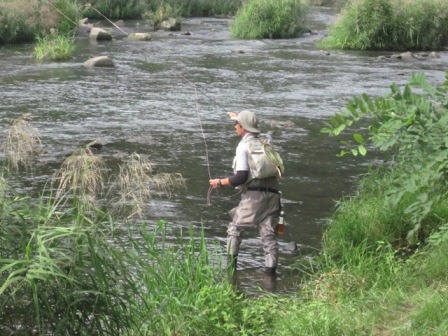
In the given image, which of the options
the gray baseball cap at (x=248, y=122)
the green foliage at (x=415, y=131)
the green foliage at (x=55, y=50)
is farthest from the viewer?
the green foliage at (x=55, y=50)

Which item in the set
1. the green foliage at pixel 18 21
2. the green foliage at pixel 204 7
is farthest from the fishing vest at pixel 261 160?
the green foliage at pixel 204 7

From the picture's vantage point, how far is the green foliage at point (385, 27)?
2492 centimetres

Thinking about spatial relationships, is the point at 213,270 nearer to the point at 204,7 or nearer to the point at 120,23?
the point at 120,23

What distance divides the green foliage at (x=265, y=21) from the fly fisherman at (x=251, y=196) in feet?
63.9

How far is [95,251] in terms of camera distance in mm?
4852

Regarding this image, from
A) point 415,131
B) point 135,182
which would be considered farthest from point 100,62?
point 415,131

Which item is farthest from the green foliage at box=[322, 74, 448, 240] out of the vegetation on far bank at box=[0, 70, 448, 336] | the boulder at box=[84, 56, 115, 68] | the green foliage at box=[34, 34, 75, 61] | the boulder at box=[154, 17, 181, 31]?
the boulder at box=[154, 17, 181, 31]

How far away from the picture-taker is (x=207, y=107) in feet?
53.4

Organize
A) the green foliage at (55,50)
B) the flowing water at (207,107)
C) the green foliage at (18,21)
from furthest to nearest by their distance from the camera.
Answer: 1. the green foliage at (18,21)
2. the green foliage at (55,50)
3. the flowing water at (207,107)

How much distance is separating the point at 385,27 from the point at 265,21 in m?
4.13

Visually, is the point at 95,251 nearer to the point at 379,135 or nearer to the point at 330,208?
the point at 379,135

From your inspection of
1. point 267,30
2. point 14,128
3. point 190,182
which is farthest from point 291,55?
point 14,128

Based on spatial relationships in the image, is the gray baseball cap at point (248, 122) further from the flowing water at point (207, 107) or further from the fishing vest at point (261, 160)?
the flowing water at point (207, 107)

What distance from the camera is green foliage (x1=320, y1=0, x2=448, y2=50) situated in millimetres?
24922
